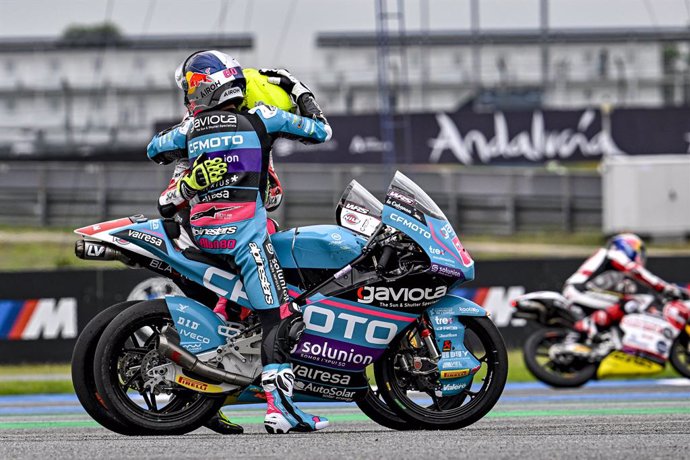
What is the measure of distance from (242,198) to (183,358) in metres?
0.90

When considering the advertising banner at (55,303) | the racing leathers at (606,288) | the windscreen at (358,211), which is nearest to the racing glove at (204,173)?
the windscreen at (358,211)

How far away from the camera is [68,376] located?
15477 mm

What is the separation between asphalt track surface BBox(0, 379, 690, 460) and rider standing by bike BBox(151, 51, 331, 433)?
0.39 m

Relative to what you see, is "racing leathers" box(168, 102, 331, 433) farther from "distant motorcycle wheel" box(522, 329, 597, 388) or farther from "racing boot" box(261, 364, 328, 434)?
"distant motorcycle wheel" box(522, 329, 597, 388)

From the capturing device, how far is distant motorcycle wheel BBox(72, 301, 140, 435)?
683 cm

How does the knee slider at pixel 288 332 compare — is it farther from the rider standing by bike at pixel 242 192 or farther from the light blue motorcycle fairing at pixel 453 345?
the light blue motorcycle fairing at pixel 453 345

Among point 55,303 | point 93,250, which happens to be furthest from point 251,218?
point 55,303

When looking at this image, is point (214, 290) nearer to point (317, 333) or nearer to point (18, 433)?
point (317, 333)

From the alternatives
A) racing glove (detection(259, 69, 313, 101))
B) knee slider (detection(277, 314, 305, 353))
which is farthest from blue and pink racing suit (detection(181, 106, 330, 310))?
racing glove (detection(259, 69, 313, 101))

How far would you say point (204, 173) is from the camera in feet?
22.9

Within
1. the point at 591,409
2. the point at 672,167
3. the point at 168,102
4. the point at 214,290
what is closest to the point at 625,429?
the point at 214,290

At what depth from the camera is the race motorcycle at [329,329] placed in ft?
22.6

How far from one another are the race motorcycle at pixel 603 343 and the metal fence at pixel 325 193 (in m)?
12.5

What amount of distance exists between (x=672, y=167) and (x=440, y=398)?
76.4 ft
